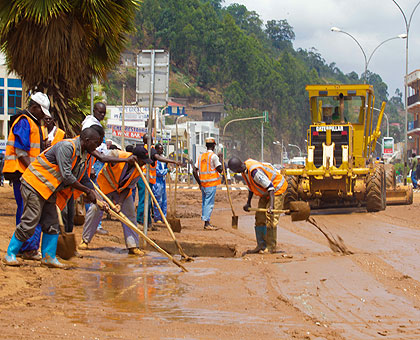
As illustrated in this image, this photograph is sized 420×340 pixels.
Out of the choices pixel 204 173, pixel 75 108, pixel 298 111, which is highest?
pixel 298 111

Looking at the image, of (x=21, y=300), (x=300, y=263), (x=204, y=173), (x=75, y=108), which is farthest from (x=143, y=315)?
(x=75, y=108)

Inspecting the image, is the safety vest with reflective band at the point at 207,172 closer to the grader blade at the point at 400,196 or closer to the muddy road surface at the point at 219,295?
the muddy road surface at the point at 219,295

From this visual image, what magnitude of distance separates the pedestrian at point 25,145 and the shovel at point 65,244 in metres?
0.29

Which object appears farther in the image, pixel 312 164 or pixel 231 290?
pixel 312 164

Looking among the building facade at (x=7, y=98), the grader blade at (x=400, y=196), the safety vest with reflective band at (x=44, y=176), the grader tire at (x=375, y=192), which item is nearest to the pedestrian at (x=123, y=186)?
the safety vest with reflective band at (x=44, y=176)

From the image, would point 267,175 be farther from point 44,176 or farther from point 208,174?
point 208,174

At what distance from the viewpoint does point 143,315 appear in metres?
5.14

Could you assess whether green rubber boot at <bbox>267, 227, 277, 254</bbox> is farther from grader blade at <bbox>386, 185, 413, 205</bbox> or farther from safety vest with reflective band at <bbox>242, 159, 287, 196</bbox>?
grader blade at <bbox>386, 185, 413, 205</bbox>

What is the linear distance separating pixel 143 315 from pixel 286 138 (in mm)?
110423

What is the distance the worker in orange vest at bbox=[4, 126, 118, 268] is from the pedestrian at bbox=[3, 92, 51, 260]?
1.56 feet

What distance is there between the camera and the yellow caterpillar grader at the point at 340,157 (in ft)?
56.3

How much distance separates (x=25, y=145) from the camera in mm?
7598

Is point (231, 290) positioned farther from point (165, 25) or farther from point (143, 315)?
point (165, 25)

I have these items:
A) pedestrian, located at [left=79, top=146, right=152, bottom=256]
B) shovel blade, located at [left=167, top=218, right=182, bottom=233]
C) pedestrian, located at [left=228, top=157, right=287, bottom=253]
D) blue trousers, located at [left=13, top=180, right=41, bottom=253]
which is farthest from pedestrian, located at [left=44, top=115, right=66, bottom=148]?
shovel blade, located at [left=167, top=218, right=182, bottom=233]
